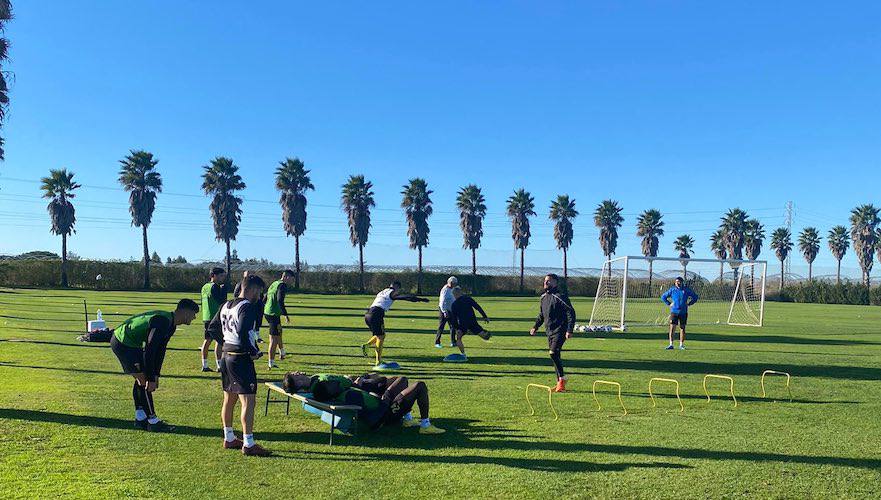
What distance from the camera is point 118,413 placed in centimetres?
853

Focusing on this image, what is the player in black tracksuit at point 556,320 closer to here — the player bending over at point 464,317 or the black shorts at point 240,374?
the player bending over at point 464,317

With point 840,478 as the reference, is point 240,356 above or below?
above

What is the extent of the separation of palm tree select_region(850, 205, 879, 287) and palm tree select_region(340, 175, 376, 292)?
203 ft

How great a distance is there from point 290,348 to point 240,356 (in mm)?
9649

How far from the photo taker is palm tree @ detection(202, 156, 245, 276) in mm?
64750

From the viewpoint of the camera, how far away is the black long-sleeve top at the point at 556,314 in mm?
10555

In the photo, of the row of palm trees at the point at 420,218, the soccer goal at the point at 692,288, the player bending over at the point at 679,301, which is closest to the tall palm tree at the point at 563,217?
the row of palm trees at the point at 420,218

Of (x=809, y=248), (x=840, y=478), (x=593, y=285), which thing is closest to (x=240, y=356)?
(x=840, y=478)

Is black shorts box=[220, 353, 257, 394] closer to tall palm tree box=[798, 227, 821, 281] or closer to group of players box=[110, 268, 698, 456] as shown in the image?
group of players box=[110, 268, 698, 456]

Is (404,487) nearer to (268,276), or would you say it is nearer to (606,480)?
(606,480)

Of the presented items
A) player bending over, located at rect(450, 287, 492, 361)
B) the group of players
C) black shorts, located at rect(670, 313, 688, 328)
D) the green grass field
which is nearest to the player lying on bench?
the group of players

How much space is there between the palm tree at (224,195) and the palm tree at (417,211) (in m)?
17.6

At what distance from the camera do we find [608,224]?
80.2 metres

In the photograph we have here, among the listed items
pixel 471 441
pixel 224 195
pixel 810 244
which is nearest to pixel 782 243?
pixel 810 244
